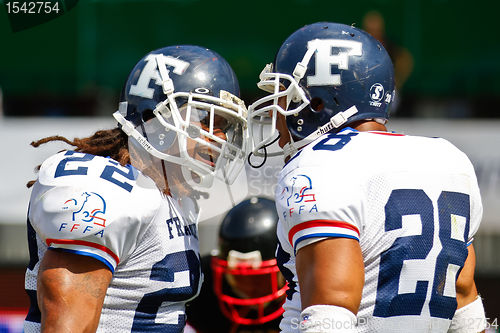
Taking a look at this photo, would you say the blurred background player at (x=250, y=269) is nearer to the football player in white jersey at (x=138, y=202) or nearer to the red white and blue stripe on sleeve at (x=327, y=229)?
the football player in white jersey at (x=138, y=202)

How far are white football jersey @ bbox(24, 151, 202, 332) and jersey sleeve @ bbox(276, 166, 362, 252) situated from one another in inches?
16.9

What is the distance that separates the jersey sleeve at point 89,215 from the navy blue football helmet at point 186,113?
0.28 m

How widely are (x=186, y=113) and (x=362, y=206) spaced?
72 centimetres

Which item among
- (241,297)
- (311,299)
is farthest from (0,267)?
(311,299)

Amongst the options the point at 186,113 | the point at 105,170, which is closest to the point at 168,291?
the point at 105,170

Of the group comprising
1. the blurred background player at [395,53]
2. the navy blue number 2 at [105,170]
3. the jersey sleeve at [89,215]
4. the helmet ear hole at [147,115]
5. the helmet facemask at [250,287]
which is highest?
the helmet ear hole at [147,115]

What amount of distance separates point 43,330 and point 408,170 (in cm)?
104

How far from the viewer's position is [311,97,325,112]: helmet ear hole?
7.16 feet

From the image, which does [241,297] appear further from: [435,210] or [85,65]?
[85,65]

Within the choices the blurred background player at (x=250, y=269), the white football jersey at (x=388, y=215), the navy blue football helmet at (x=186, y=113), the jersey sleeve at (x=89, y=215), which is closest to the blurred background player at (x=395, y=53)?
the blurred background player at (x=250, y=269)

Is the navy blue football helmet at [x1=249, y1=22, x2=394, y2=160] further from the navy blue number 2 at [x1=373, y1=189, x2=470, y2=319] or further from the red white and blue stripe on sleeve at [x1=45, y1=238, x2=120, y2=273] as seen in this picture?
the red white and blue stripe on sleeve at [x1=45, y1=238, x2=120, y2=273]

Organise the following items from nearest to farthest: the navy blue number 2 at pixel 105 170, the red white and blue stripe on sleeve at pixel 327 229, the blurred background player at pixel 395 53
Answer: the red white and blue stripe on sleeve at pixel 327 229 → the navy blue number 2 at pixel 105 170 → the blurred background player at pixel 395 53

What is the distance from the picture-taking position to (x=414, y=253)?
1923 mm

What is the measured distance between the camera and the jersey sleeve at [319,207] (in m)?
1.81
